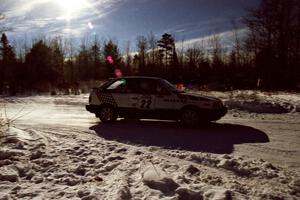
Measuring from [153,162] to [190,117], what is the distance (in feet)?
13.9

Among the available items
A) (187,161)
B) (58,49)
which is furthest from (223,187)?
(58,49)

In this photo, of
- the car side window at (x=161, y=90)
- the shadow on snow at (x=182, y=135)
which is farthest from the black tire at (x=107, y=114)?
the car side window at (x=161, y=90)

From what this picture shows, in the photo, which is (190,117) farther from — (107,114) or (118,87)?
(107,114)

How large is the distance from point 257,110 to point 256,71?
24625mm

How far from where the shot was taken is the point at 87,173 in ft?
17.6

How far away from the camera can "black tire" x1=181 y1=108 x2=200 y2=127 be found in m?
9.78

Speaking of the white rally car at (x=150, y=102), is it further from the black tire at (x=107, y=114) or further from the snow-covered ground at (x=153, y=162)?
the snow-covered ground at (x=153, y=162)

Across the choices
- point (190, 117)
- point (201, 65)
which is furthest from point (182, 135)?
point (201, 65)

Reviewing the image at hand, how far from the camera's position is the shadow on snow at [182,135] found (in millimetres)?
7388

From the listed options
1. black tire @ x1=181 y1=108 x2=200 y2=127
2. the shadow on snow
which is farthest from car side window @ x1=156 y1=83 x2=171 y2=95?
the shadow on snow

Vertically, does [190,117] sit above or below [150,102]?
below

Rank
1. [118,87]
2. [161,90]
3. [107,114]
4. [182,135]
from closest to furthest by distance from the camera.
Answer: [182,135]
[161,90]
[118,87]
[107,114]

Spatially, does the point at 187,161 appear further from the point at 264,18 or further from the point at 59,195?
the point at 264,18

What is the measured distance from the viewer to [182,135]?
Result: 28.3 feet
